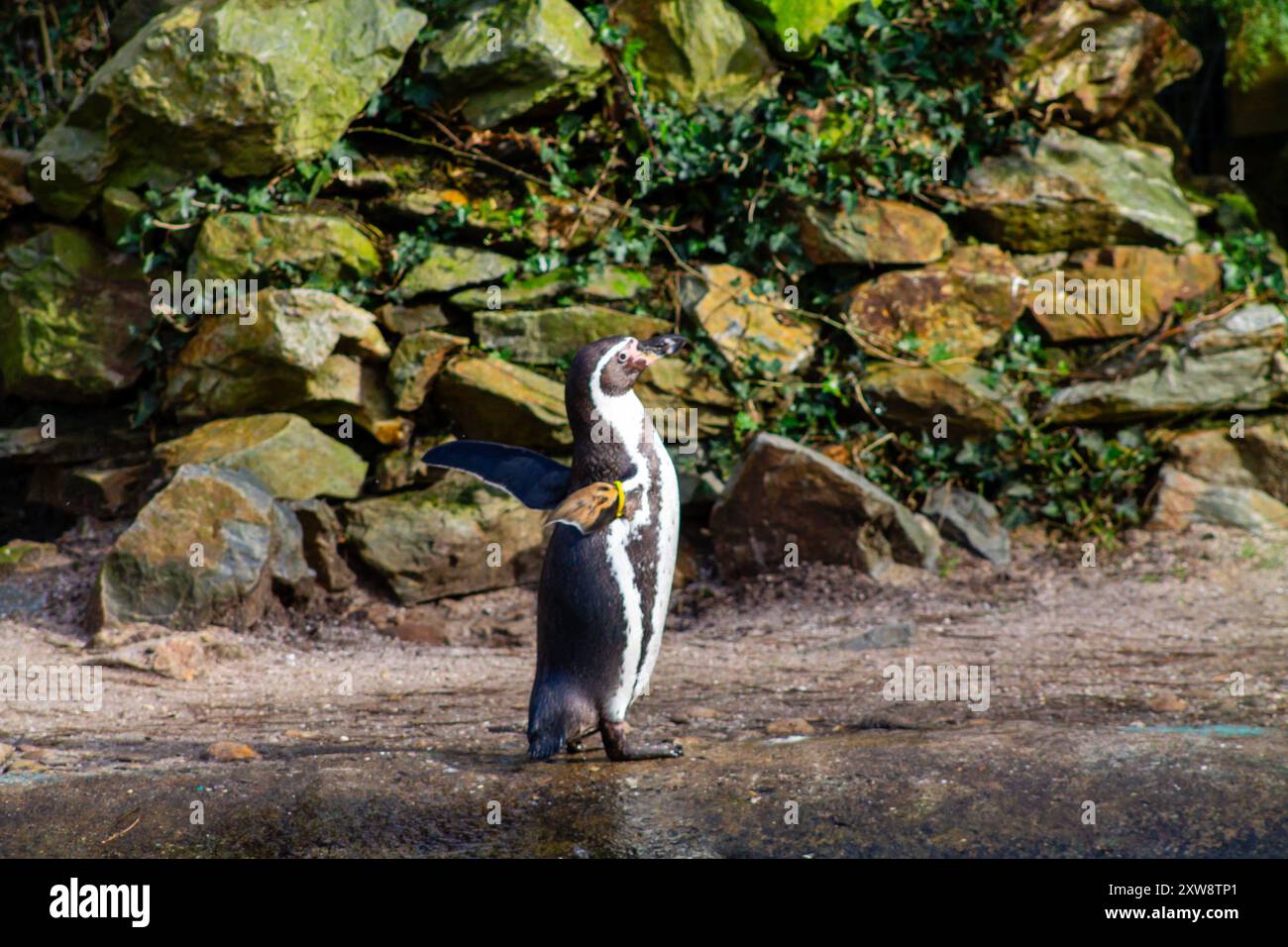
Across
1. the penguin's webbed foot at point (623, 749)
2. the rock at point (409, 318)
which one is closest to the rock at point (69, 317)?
the rock at point (409, 318)

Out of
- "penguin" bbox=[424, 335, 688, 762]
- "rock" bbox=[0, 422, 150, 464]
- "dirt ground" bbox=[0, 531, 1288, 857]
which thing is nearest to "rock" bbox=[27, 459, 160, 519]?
"rock" bbox=[0, 422, 150, 464]

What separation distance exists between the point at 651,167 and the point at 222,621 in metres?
3.86

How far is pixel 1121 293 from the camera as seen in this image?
7957mm

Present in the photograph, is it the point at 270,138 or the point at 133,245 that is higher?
the point at 270,138

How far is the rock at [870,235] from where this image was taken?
790cm

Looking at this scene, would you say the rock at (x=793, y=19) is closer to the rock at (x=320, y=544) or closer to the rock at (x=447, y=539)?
the rock at (x=447, y=539)

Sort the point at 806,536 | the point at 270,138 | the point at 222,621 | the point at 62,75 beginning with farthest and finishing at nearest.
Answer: the point at 62,75, the point at 270,138, the point at 806,536, the point at 222,621

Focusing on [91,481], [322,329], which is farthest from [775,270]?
[91,481]

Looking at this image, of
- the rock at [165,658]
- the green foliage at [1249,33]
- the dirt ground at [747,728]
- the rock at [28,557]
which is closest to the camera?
the dirt ground at [747,728]

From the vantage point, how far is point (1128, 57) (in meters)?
8.41

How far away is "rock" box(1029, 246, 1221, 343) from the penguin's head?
4781 millimetres

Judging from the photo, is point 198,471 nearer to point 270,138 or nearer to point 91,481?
point 91,481

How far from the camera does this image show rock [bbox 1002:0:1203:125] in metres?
8.37

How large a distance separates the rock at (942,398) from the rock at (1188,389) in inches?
14.7
